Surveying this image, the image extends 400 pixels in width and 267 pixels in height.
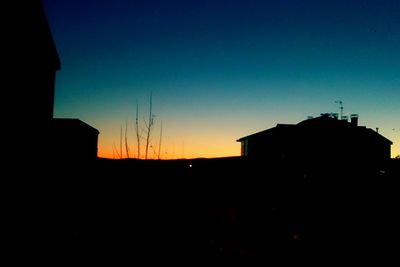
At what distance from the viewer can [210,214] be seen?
9.16m

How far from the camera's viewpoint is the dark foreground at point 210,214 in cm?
842

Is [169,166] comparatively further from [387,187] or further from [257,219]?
[387,187]

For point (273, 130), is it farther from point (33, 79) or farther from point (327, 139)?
point (33, 79)

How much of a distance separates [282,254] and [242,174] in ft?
7.43

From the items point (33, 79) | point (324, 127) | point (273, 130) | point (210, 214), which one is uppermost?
point (273, 130)

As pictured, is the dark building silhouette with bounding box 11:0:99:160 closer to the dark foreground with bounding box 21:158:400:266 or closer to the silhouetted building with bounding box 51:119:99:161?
the dark foreground with bounding box 21:158:400:266

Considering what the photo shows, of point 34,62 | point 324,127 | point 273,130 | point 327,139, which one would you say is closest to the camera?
point 34,62

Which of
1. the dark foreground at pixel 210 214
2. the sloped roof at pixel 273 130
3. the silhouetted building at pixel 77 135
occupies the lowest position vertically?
the dark foreground at pixel 210 214

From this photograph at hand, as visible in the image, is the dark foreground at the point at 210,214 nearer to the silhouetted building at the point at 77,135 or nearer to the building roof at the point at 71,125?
the silhouetted building at the point at 77,135

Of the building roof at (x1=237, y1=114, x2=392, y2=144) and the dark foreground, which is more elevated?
the building roof at (x1=237, y1=114, x2=392, y2=144)

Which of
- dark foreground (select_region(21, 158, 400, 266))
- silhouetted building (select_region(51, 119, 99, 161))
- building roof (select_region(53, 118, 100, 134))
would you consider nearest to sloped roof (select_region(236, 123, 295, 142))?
silhouetted building (select_region(51, 119, 99, 161))

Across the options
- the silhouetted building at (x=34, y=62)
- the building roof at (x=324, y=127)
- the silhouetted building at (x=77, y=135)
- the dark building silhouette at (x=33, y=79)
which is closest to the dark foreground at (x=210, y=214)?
the dark building silhouette at (x=33, y=79)

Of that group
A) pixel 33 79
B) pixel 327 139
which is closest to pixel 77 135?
pixel 33 79

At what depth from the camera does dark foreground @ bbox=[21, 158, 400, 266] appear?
8.42 m
